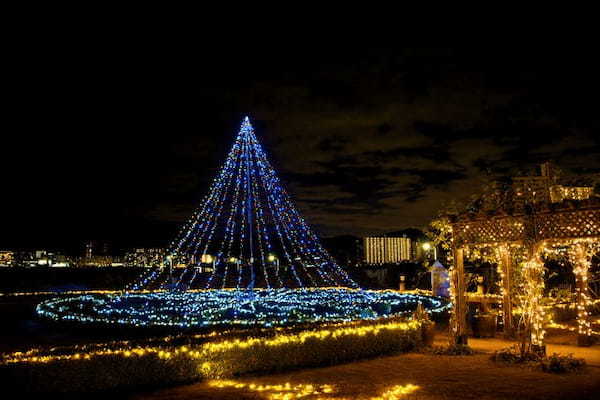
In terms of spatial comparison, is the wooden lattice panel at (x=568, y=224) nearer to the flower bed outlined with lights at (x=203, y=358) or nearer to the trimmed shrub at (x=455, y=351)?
the trimmed shrub at (x=455, y=351)

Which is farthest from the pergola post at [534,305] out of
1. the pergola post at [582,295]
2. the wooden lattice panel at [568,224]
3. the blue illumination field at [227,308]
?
the blue illumination field at [227,308]

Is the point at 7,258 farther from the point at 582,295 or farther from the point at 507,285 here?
the point at 582,295

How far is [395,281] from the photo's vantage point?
29.3 m

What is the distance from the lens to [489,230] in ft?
31.2

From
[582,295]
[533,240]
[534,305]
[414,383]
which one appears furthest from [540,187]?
[414,383]

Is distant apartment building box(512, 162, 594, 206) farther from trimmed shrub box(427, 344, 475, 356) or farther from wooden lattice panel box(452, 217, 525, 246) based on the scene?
trimmed shrub box(427, 344, 475, 356)

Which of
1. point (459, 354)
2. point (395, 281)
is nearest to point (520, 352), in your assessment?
point (459, 354)

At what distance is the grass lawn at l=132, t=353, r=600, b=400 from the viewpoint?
22.9ft

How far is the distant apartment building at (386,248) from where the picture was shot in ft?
256

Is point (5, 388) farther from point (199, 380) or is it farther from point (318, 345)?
point (318, 345)

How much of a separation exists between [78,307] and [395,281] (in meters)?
16.9

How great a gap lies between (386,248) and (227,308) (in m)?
65.6

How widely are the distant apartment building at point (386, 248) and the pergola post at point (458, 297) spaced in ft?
217

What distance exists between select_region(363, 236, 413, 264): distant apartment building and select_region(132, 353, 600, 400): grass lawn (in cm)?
6802
